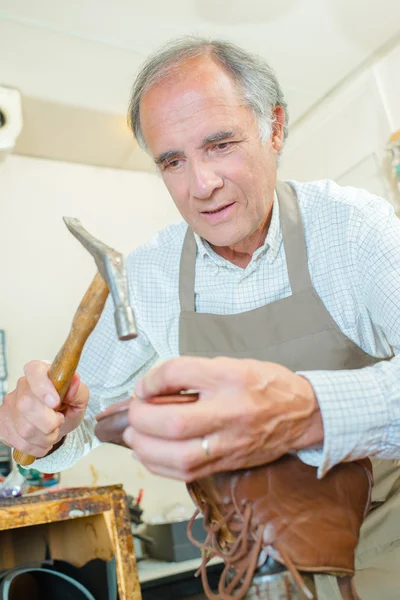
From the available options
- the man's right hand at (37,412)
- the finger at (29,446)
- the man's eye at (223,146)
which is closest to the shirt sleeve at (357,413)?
the man's right hand at (37,412)

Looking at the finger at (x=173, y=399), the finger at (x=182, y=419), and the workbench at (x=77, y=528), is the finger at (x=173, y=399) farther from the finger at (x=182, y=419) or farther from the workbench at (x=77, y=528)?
the workbench at (x=77, y=528)

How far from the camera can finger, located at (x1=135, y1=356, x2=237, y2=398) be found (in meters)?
0.80

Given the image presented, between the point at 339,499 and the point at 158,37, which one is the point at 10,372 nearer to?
the point at 158,37

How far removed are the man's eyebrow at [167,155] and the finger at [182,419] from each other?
91 cm

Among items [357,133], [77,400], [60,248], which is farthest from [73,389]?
[357,133]

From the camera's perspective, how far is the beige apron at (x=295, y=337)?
4.35 feet

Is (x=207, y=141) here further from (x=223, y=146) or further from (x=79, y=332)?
(x=79, y=332)

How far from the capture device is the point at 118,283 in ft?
2.83

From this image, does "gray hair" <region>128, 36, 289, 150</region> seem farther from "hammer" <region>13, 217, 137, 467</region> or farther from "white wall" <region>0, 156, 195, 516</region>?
"white wall" <region>0, 156, 195, 516</region>

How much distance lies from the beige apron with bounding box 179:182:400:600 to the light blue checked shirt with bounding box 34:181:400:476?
3 cm

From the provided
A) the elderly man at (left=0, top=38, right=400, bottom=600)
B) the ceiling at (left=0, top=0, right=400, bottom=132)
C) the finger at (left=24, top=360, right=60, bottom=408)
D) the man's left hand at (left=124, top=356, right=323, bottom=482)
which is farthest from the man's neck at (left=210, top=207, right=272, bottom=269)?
the ceiling at (left=0, top=0, right=400, bottom=132)

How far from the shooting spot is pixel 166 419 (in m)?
0.79

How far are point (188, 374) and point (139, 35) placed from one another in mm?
2921

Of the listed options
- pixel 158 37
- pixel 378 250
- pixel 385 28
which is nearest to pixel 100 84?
pixel 158 37
